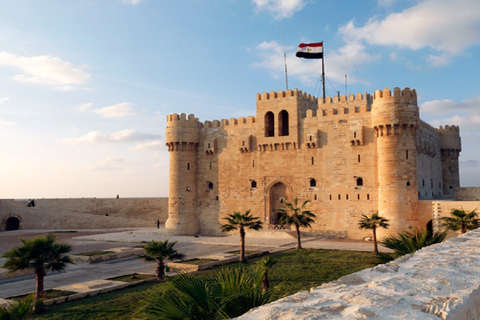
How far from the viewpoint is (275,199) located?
3488 centimetres

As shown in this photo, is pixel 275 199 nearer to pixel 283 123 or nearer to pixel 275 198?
pixel 275 198

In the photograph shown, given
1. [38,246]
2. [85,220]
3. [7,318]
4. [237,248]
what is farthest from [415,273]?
[85,220]

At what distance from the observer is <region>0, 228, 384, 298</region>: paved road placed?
18594 mm

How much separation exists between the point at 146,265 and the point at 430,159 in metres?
25.5

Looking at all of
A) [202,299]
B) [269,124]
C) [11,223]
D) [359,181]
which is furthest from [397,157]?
[11,223]

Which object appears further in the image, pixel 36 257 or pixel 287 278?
pixel 36 257

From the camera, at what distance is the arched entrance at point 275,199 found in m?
34.4

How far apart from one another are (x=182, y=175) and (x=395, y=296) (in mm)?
33943

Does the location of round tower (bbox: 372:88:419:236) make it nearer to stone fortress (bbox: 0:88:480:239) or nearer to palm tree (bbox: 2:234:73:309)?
stone fortress (bbox: 0:88:480:239)

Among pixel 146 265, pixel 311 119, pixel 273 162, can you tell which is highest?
pixel 311 119

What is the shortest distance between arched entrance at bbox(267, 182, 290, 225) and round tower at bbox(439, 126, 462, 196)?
16.6 meters

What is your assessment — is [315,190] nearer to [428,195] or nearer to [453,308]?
[428,195]

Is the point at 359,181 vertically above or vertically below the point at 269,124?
below

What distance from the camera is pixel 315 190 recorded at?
32.6 m
